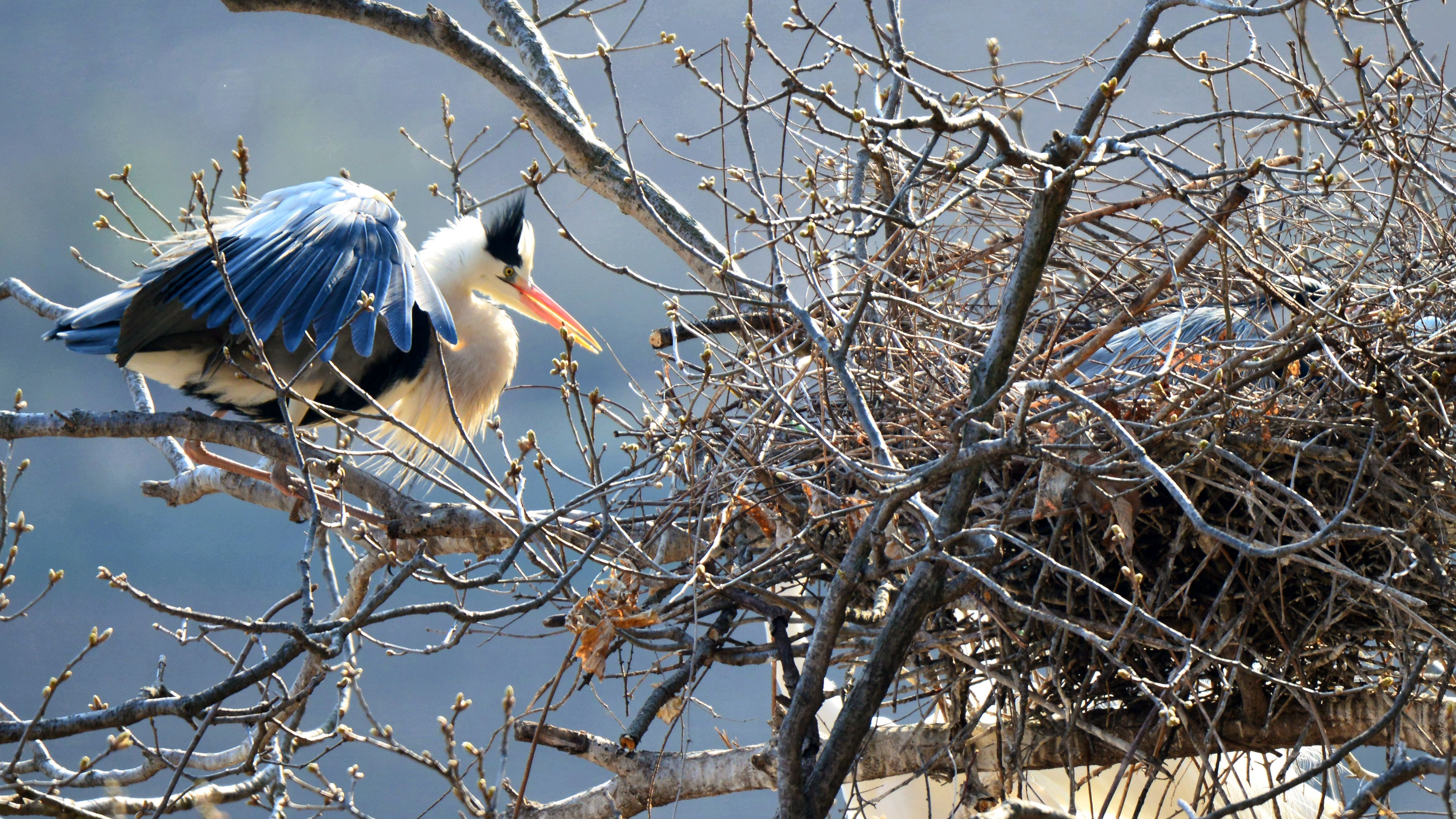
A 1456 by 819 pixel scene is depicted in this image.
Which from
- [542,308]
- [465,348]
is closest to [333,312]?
[465,348]

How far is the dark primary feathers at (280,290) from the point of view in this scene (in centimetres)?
154

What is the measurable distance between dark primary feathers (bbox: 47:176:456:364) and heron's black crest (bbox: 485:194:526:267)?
301 millimetres

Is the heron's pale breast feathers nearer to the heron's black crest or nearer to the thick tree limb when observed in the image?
the heron's black crest

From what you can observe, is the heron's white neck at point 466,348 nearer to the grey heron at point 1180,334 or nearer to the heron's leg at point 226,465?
the heron's leg at point 226,465

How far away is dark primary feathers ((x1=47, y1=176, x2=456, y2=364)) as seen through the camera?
154 centimetres

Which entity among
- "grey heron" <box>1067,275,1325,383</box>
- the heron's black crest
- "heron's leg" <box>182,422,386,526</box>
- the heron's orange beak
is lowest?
"grey heron" <box>1067,275,1325,383</box>

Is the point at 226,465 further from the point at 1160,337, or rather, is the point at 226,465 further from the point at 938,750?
the point at 1160,337

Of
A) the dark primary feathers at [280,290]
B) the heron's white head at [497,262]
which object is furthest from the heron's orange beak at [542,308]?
the dark primary feathers at [280,290]

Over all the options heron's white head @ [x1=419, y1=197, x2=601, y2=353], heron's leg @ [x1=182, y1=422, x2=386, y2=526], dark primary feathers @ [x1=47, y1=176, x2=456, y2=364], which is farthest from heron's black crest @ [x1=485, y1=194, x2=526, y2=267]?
heron's leg @ [x1=182, y1=422, x2=386, y2=526]

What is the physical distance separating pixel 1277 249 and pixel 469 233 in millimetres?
1471

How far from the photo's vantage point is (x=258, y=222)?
1710 millimetres

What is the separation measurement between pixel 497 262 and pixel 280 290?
58 centimetres

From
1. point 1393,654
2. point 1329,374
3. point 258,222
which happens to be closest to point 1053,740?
point 1393,654

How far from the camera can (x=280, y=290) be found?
156 centimetres
